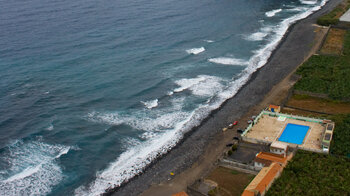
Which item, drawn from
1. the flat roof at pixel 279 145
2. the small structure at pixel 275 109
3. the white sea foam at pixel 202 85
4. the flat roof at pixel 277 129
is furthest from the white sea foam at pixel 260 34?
the flat roof at pixel 279 145

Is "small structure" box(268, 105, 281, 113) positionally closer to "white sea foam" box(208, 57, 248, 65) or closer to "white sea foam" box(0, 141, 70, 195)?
"white sea foam" box(208, 57, 248, 65)

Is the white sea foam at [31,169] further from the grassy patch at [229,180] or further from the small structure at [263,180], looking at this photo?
the small structure at [263,180]

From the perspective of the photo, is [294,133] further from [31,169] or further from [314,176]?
[31,169]

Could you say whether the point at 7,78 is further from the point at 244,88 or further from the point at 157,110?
the point at 244,88

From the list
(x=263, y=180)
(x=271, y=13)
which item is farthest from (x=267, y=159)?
(x=271, y=13)

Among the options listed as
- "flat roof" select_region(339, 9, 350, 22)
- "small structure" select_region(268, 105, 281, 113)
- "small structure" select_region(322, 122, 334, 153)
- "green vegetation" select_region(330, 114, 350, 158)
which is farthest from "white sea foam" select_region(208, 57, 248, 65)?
"flat roof" select_region(339, 9, 350, 22)
